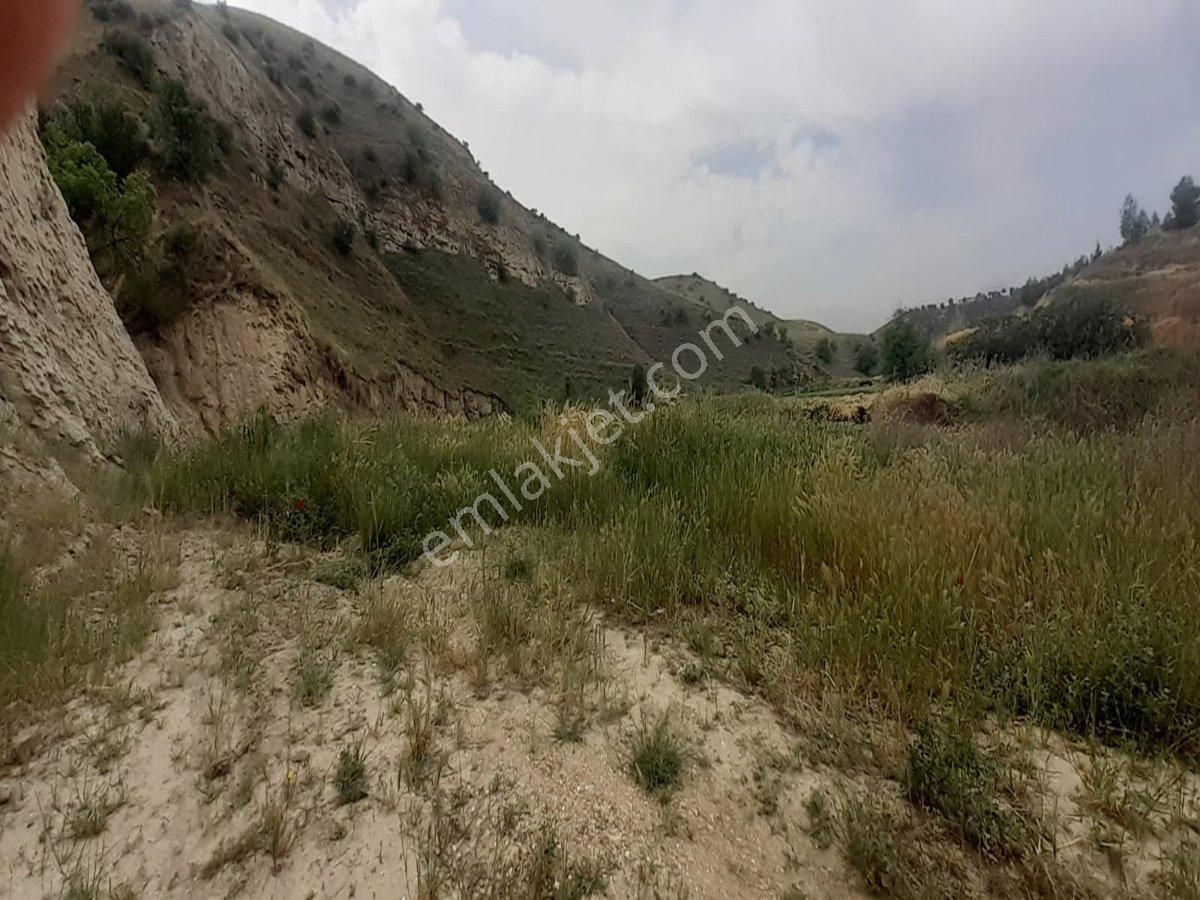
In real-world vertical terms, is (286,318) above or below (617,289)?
below

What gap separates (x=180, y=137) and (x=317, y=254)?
7679 mm

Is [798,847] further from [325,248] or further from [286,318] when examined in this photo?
[325,248]

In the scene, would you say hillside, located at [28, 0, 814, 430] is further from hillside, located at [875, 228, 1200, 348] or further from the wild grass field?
hillside, located at [875, 228, 1200, 348]

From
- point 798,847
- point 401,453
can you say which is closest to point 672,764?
point 798,847

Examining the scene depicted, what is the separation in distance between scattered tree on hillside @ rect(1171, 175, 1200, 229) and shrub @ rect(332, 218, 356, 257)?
36933mm

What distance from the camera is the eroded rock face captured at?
17.0ft

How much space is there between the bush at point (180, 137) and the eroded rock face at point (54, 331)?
12.4 m

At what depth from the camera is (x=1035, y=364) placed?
41.0ft

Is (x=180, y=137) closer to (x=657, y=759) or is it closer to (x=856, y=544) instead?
(x=856, y=544)

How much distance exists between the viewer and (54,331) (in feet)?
21.2

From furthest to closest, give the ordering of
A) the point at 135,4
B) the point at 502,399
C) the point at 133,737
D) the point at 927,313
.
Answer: the point at 927,313
the point at 502,399
the point at 135,4
the point at 133,737

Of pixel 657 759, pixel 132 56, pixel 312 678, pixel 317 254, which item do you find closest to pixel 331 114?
pixel 132 56

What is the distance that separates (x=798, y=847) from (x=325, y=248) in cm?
3171

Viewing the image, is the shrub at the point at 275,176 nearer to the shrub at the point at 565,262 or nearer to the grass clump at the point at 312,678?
the shrub at the point at 565,262
